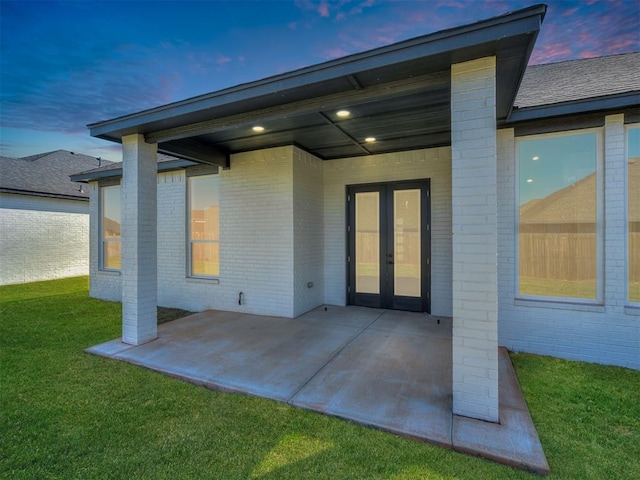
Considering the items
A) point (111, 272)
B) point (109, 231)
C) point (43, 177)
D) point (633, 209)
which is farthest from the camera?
point (43, 177)

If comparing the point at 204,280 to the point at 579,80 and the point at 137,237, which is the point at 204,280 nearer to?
the point at 137,237

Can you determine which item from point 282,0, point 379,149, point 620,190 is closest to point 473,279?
point 620,190

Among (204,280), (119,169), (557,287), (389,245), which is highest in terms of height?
(119,169)

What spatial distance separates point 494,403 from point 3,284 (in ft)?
45.4


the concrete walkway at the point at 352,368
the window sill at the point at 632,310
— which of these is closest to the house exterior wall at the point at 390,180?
the concrete walkway at the point at 352,368

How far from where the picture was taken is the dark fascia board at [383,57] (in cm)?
217

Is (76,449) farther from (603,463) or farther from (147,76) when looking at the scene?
(147,76)

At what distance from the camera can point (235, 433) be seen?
93.7 inches

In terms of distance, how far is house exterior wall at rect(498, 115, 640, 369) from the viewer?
3578 mm

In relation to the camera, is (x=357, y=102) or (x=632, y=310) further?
(x=632, y=310)

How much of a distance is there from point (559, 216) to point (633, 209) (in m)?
0.69

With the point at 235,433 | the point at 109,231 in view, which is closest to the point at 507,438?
the point at 235,433

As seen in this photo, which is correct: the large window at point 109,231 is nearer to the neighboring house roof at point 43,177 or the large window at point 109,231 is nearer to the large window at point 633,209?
the neighboring house roof at point 43,177

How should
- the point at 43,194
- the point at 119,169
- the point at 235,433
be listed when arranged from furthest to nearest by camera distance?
the point at 43,194 < the point at 119,169 < the point at 235,433
